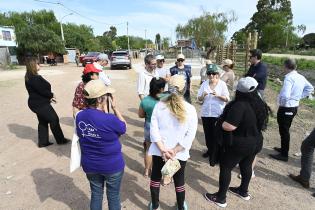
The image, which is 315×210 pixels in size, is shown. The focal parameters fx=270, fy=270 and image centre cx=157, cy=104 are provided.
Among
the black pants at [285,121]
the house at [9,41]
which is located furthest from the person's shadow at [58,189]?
the house at [9,41]

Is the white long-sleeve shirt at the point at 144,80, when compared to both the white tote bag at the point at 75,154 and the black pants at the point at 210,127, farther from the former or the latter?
the white tote bag at the point at 75,154

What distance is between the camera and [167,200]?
145 inches

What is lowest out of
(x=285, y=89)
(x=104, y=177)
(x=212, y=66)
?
(x=104, y=177)

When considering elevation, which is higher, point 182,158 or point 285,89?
point 285,89

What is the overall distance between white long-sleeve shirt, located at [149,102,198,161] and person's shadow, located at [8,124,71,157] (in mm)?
2997

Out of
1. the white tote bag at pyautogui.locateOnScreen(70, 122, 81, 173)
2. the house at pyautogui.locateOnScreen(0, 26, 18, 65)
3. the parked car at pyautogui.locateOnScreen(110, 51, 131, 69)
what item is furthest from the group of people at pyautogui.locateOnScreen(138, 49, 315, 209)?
the house at pyautogui.locateOnScreen(0, 26, 18, 65)

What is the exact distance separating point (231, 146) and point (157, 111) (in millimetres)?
1059

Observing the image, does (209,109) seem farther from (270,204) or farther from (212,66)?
(270,204)

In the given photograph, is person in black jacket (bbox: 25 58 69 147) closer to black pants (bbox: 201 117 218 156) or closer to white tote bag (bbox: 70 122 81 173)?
white tote bag (bbox: 70 122 81 173)

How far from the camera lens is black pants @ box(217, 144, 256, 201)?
3.24 m

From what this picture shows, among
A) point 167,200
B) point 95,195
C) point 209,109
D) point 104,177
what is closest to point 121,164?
point 104,177

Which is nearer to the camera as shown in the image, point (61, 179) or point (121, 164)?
point (121, 164)

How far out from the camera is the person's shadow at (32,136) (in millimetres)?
5398

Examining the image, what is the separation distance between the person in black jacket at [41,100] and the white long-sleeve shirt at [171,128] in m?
3.21
